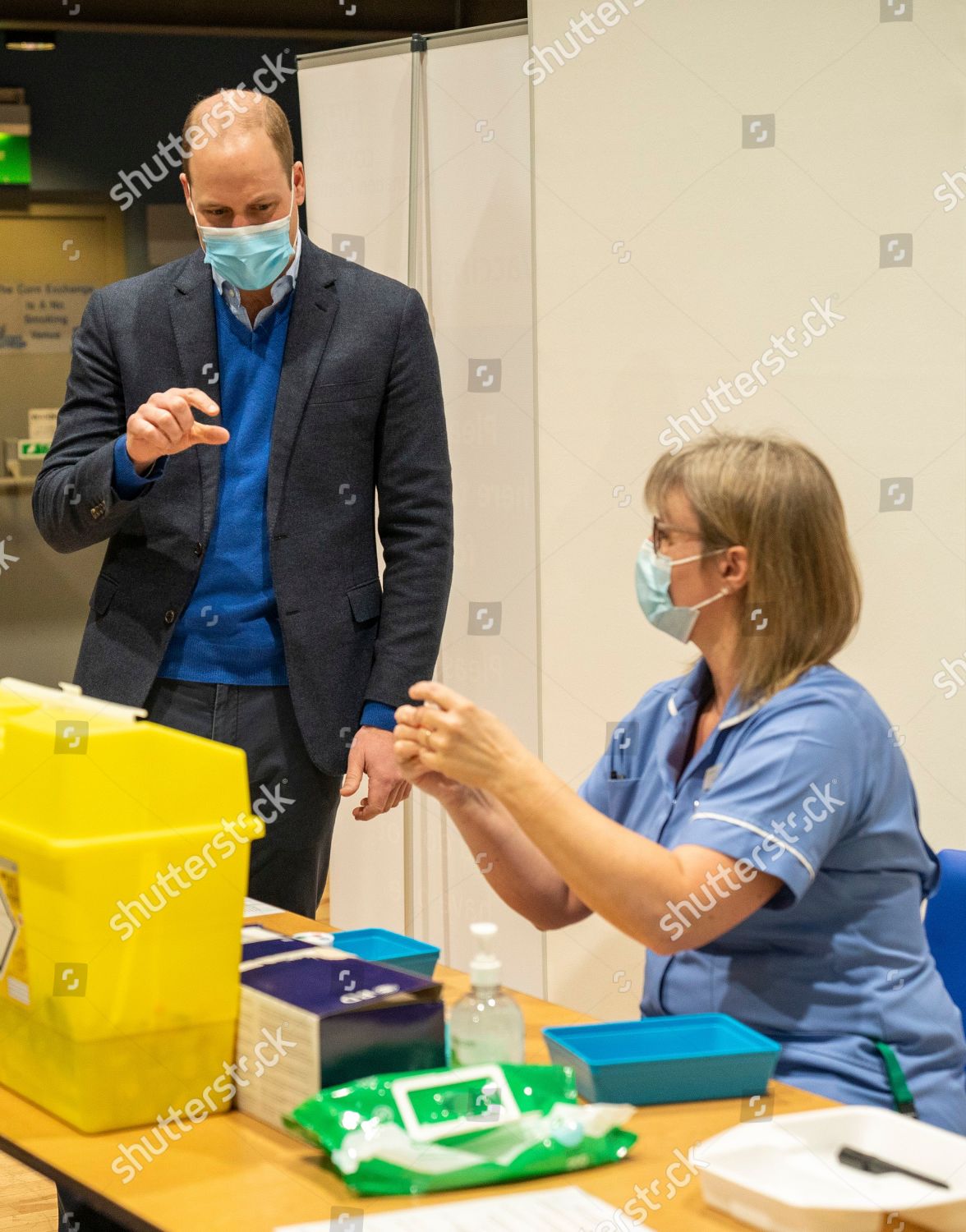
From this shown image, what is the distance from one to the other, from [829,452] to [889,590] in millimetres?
313

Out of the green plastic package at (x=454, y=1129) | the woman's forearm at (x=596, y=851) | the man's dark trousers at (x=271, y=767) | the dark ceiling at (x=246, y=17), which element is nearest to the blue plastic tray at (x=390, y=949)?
the woman's forearm at (x=596, y=851)

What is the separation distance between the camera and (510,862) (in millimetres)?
1789

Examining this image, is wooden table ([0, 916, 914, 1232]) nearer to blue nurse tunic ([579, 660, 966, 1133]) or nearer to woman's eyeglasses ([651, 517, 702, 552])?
blue nurse tunic ([579, 660, 966, 1133])

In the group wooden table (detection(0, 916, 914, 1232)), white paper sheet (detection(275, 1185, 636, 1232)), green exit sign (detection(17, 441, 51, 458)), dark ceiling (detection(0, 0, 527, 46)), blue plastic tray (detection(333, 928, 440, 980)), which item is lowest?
wooden table (detection(0, 916, 914, 1232))

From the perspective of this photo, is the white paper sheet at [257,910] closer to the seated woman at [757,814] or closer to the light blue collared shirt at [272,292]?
the seated woman at [757,814]

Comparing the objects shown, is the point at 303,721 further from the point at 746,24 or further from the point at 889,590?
the point at 746,24

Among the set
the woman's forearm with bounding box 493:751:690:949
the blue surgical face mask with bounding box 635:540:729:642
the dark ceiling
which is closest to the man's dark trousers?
the blue surgical face mask with bounding box 635:540:729:642

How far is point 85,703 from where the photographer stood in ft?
4.83

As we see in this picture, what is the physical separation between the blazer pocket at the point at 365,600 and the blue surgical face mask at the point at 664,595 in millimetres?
677

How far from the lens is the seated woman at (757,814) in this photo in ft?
5.05

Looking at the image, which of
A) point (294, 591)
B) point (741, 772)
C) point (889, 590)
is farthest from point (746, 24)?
point (741, 772)

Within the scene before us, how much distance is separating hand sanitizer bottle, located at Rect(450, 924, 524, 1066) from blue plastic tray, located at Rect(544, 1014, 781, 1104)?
6cm

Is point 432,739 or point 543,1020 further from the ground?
point 432,739

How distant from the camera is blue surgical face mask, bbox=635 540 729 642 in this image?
175 centimetres
